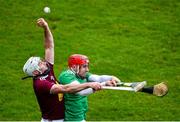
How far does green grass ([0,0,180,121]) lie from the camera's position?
1447cm

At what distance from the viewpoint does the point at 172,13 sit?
1995 centimetres

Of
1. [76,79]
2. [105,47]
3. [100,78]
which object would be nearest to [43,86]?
[76,79]

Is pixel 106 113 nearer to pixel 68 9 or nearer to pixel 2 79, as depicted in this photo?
pixel 2 79

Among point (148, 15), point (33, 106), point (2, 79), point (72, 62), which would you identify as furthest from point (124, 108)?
point (148, 15)

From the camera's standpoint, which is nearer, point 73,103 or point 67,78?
point 67,78

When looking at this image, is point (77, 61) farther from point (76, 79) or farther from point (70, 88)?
point (70, 88)

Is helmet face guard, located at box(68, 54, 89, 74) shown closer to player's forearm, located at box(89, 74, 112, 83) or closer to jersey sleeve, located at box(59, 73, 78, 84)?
jersey sleeve, located at box(59, 73, 78, 84)

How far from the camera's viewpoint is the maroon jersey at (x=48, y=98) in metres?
9.56

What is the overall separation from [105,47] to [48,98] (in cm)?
834

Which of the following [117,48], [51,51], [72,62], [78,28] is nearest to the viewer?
[72,62]

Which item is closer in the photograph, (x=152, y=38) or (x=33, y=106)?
(x=33, y=106)

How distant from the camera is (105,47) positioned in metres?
18.0

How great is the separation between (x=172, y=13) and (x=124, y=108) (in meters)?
6.56

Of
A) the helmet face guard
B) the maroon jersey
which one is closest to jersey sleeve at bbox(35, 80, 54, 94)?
the maroon jersey
